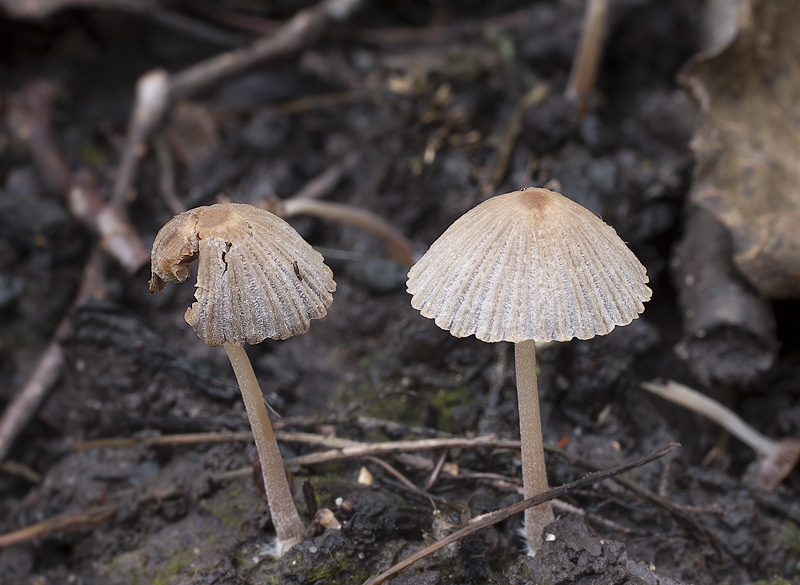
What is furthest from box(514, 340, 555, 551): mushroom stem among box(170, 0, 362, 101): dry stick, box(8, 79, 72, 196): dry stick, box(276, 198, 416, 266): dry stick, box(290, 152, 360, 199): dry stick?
box(170, 0, 362, 101): dry stick

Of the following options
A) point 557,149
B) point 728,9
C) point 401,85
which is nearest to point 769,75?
point 728,9

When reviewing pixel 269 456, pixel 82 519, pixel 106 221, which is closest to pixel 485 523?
pixel 269 456

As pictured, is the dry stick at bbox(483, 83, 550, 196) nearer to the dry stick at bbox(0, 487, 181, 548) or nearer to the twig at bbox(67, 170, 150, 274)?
the twig at bbox(67, 170, 150, 274)

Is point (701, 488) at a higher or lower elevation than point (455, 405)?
lower

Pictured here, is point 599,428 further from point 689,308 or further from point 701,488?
point 689,308

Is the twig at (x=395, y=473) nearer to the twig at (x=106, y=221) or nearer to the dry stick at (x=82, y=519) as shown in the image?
the dry stick at (x=82, y=519)

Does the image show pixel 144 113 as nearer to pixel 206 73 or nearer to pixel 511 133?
pixel 206 73
